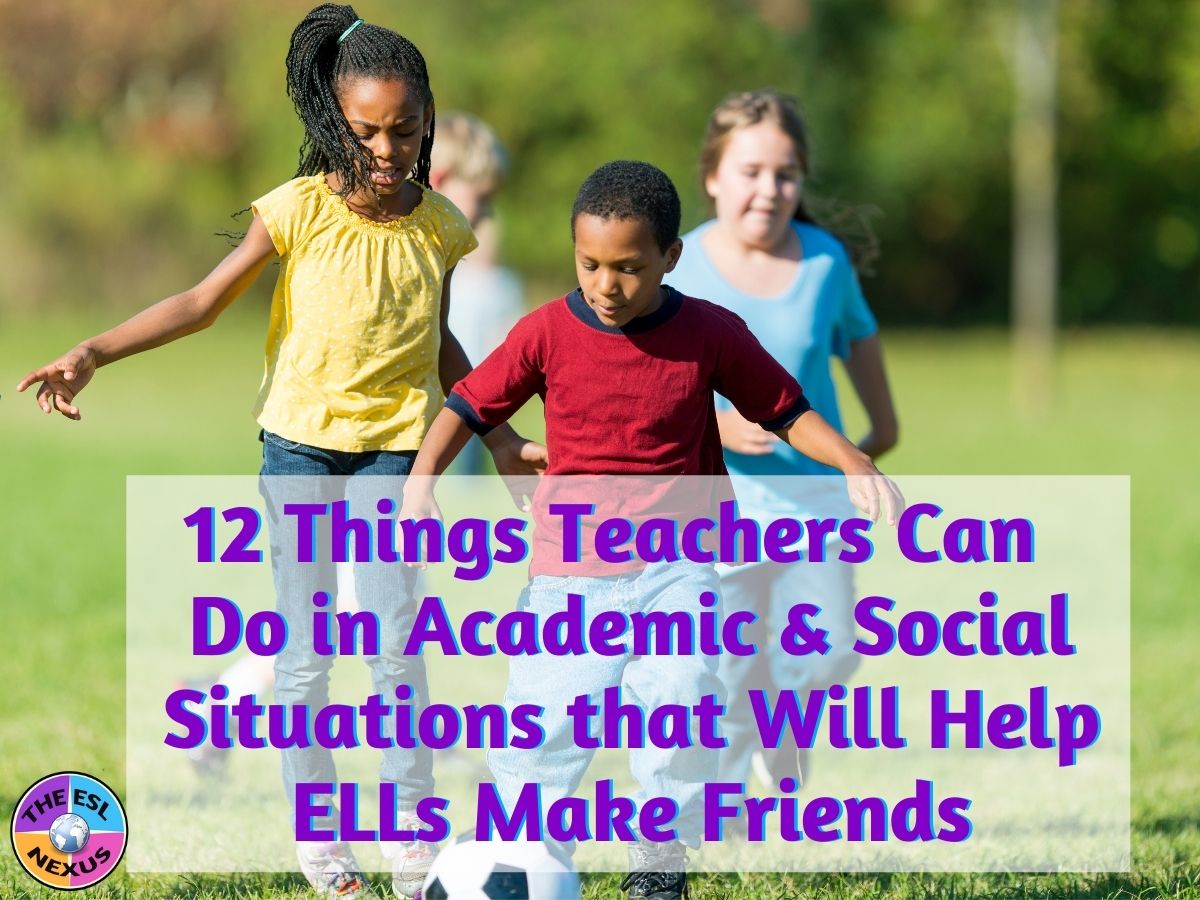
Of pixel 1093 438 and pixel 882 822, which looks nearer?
pixel 882 822

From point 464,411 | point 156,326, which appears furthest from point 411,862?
point 156,326

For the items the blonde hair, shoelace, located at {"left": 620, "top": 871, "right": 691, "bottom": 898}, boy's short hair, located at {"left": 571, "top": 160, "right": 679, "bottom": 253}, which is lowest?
shoelace, located at {"left": 620, "top": 871, "right": 691, "bottom": 898}

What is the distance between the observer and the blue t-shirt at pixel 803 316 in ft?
14.2

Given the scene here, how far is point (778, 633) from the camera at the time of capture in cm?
432

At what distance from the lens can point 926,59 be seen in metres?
31.0

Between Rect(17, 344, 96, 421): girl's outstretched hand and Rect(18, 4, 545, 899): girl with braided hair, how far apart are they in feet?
0.26

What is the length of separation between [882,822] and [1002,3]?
28659 mm

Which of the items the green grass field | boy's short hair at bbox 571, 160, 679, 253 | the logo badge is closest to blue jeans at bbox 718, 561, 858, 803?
the green grass field

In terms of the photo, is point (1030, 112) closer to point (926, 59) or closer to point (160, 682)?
point (926, 59)

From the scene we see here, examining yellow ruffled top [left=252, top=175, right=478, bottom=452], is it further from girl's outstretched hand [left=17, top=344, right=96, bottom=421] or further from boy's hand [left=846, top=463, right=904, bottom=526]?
boy's hand [left=846, top=463, right=904, bottom=526]

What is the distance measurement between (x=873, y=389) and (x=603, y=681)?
158cm

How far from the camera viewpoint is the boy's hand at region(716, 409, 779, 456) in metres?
4.12

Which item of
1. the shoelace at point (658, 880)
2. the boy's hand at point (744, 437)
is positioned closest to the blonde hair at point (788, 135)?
the boy's hand at point (744, 437)

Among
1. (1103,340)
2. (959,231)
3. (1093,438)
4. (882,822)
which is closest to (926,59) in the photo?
(959,231)
